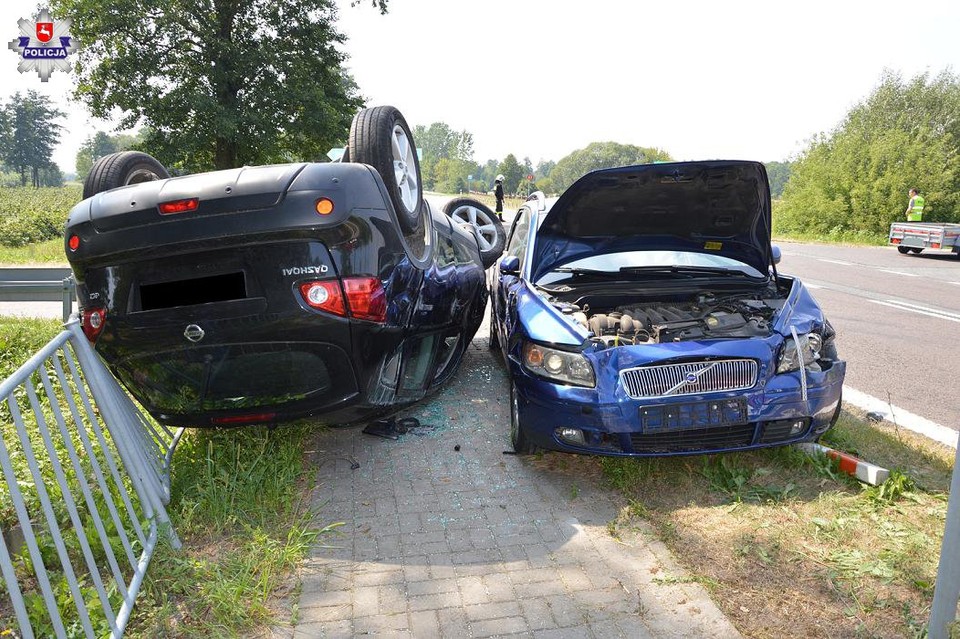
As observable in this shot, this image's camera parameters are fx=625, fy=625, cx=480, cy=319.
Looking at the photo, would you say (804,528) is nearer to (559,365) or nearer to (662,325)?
(662,325)

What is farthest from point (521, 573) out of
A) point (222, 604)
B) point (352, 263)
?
point (352, 263)

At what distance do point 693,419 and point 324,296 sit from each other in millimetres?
2091

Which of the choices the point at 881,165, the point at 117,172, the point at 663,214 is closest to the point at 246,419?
the point at 117,172

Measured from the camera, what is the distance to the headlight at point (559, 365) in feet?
11.6

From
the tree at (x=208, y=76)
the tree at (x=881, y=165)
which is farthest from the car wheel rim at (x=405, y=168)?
the tree at (x=881, y=165)

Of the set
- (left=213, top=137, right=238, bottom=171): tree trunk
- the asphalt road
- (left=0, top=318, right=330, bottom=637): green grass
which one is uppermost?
→ (left=213, top=137, right=238, bottom=171): tree trunk

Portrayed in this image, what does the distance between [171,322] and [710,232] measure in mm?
3784

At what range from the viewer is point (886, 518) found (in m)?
3.23

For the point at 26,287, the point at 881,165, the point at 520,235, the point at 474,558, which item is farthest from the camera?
the point at 881,165

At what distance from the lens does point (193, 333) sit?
3.23 meters

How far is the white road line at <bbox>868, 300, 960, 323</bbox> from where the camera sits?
8711 millimetres

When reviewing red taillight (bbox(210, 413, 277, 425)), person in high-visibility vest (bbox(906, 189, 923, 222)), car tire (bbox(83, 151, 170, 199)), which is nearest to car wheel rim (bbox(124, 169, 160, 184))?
car tire (bbox(83, 151, 170, 199))

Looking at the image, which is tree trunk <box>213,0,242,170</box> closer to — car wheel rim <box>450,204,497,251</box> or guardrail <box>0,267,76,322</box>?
car wheel rim <box>450,204,497,251</box>

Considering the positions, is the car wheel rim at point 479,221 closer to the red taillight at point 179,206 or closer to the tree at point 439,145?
the red taillight at point 179,206
